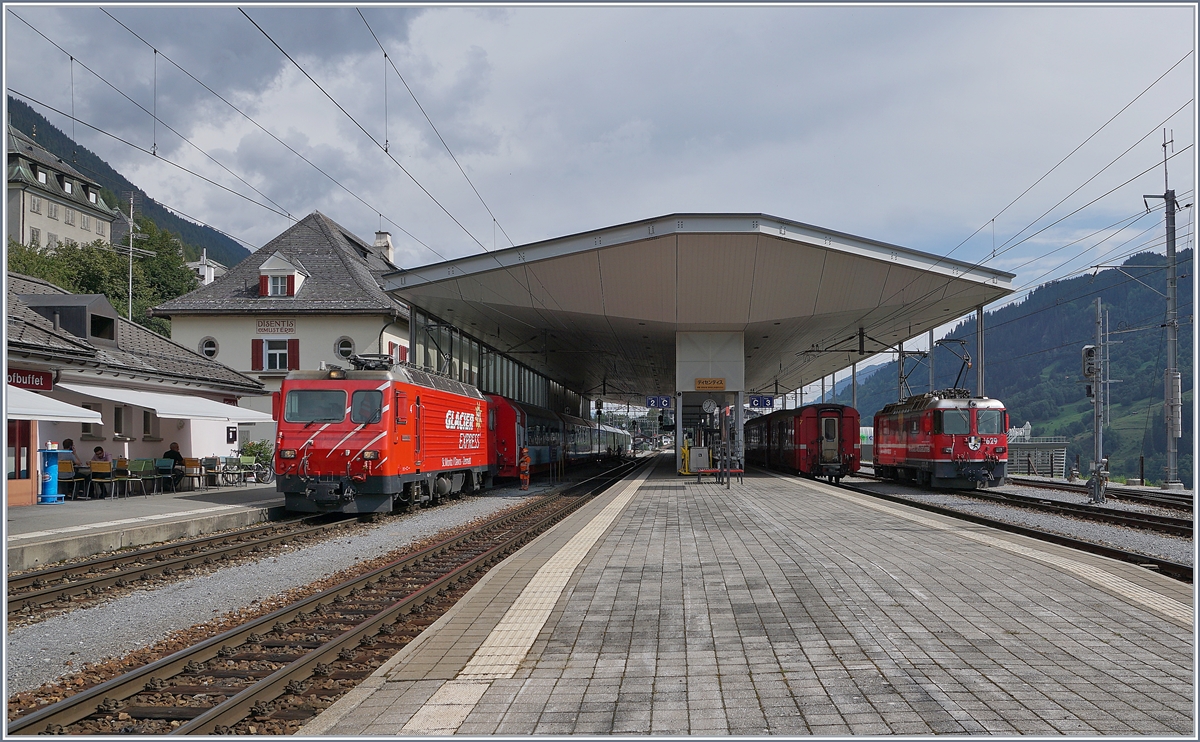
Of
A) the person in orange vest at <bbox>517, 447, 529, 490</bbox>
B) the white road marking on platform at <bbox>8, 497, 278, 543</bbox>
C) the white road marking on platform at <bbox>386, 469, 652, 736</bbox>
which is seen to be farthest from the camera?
the person in orange vest at <bbox>517, 447, 529, 490</bbox>

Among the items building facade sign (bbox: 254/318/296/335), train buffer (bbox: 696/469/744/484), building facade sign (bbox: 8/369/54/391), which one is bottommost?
train buffer (bbox: 696/469/744/484)

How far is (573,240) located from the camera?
2709 cm

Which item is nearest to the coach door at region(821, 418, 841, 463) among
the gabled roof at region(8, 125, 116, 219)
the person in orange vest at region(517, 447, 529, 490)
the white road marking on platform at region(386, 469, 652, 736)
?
the person in orange vest at region(517, 447, 529, 490)

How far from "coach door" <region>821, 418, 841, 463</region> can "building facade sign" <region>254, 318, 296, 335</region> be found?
24429 mm

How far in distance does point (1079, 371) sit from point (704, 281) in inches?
3431

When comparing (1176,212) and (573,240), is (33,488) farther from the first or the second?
(1176,212)

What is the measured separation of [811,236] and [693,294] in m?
4.47

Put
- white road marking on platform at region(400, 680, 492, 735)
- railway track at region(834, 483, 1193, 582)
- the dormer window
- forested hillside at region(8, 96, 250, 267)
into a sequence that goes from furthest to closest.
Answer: forested hillside at region(8, 96, 250, 267)
the dormer window
railway track at region(834, 483, 1193, 582)
white road marking on platform at region(400, 680, 492, 735)

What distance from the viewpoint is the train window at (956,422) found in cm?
2483

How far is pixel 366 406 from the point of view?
55.7ft

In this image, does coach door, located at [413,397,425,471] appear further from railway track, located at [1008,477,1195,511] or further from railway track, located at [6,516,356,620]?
railway track, located at [1008,477,1195,511]

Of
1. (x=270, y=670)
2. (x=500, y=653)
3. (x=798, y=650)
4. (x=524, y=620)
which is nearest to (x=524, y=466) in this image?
(x=524, y=620)

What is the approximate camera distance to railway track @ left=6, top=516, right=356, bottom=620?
29.5 ft

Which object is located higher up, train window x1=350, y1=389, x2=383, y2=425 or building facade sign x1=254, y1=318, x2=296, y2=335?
building facade sign x1=254, y1=318, x2=296, y2=335
